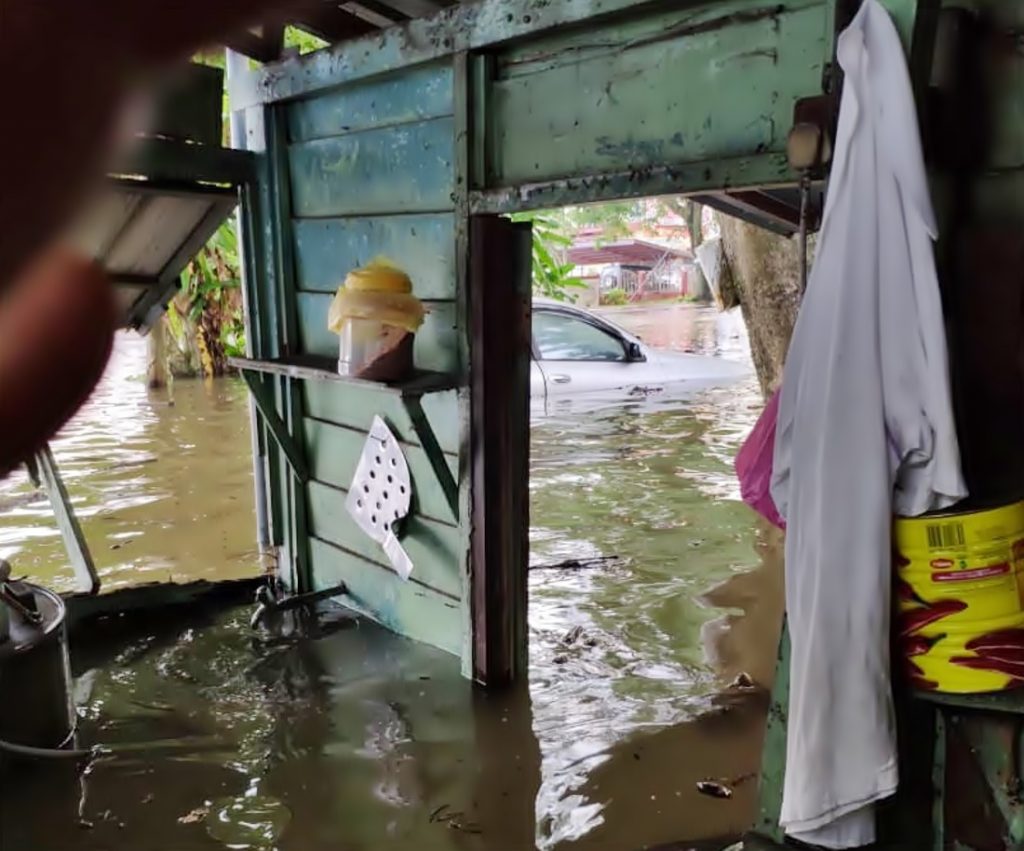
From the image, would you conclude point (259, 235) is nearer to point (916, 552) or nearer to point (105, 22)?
point (916, 552)

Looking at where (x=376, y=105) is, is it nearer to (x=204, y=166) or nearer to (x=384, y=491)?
(x=204, y=166)

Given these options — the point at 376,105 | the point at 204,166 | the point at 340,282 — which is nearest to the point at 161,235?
the point at 204,166

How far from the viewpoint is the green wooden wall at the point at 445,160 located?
2.96 meters

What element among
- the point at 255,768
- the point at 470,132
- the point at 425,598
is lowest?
the point at 255,768

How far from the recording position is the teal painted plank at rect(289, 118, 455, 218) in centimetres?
397

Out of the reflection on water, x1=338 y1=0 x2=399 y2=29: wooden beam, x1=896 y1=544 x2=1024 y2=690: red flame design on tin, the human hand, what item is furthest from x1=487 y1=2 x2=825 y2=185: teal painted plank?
the human hand

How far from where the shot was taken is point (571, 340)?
33.6 feet

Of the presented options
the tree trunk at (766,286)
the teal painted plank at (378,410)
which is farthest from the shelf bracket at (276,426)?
the tree trunk at (766,286)

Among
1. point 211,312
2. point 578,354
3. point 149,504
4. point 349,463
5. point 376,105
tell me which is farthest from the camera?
point 211,312

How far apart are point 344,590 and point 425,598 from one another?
0.67m

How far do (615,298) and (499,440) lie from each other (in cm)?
2642

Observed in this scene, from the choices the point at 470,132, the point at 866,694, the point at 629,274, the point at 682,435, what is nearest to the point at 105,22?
the point at 866,694

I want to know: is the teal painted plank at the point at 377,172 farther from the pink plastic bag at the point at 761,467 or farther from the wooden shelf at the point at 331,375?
the pink plastic bag at the point at 761,467

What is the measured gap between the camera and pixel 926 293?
2066 mm
